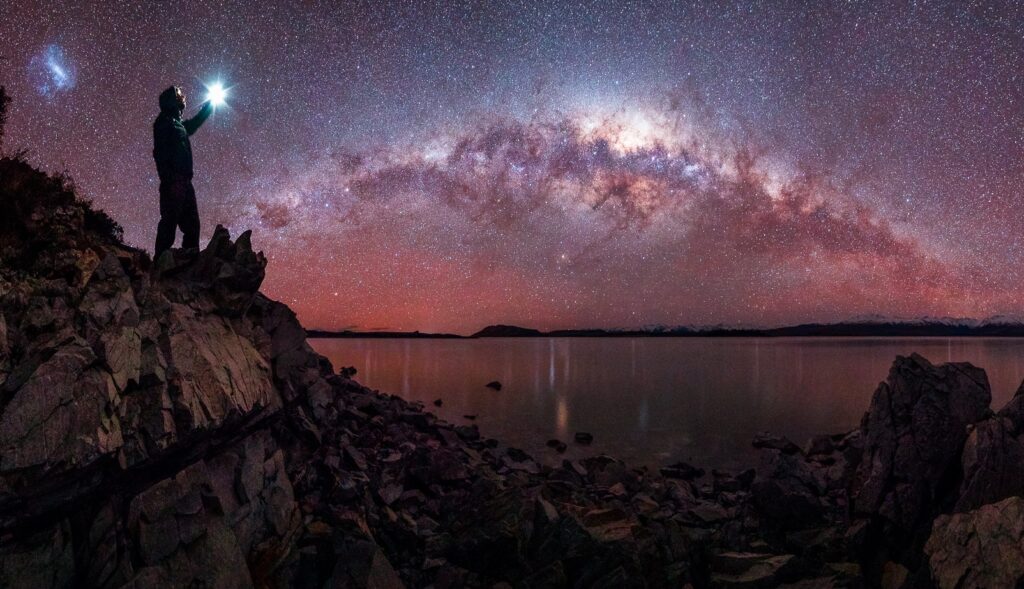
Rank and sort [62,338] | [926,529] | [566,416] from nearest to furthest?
1. [62,338]
2. [926,529]
3. [566,416]

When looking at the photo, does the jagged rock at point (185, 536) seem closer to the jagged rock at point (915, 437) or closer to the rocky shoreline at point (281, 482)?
the rocky shoreline at point (281, 482)

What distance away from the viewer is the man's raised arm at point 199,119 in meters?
14.7

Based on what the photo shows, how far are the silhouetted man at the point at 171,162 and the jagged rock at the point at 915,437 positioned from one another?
20.8 meters

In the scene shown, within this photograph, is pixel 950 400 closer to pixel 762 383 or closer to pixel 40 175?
pixel 40 175

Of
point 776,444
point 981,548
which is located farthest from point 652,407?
point 981,548

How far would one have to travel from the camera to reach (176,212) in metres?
13.9

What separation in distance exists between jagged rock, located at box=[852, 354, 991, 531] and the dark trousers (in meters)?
20.8

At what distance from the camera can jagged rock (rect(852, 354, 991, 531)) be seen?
40.6 feet

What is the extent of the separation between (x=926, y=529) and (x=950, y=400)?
12.6ft

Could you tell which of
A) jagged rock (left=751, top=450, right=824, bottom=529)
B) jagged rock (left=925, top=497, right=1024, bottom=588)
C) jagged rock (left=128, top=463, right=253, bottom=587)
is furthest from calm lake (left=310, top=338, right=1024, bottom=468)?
jagged rock (left=128, top=463, right=253, bottom=587)

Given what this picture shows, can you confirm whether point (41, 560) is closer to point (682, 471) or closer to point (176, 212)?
point (176, 212)

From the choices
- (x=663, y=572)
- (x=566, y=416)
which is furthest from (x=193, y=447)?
(x=566, y=416)

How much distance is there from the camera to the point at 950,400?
13.2 m

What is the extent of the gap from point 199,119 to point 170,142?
1.38m
